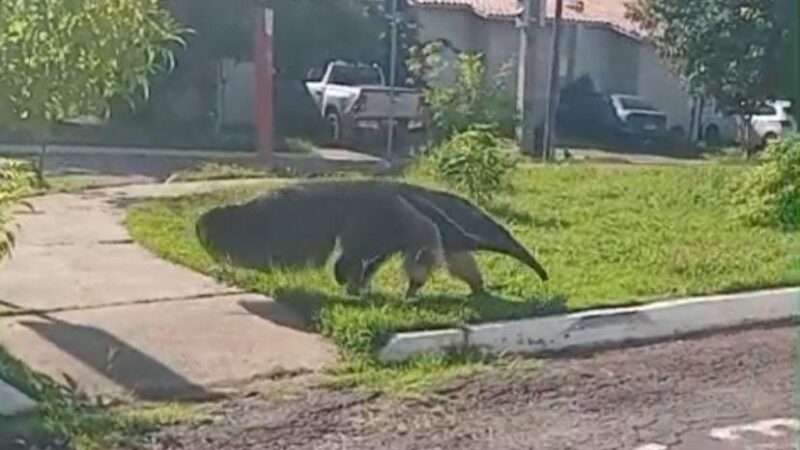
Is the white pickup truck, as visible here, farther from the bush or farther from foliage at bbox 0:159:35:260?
foliage at bbox 0:159:35:260

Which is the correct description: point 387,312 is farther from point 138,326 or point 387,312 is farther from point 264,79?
point 264,79

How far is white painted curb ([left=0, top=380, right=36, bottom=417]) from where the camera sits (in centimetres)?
648

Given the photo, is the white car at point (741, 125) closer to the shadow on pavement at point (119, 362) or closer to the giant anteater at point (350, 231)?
the giant anteater at point (350, 231)

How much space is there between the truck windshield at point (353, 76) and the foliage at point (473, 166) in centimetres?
1393

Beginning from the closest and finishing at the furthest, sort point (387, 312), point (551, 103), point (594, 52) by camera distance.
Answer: point (387, 312) < point (551, 103) < point (594, 52)

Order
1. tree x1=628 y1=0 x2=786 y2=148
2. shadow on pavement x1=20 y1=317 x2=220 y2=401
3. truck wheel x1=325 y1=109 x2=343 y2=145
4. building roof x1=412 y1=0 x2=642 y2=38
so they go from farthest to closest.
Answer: building roof x1=412 y1=0 x2=642 y2=38, tree x1=628 y1=0 x2=786 y2=148, truck wheel x1=325 y1=109 x2=343 y2=145, shadow on pavement x1=20 y1=317 x2=220 y2=401

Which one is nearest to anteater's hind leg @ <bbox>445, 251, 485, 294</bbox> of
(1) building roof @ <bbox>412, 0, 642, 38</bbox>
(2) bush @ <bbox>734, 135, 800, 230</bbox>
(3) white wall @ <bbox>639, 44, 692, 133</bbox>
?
(2) bush @ <bbox>734, 135, 800, 230</bbox>

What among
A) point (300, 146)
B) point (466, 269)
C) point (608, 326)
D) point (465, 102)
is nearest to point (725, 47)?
point (300, 146)

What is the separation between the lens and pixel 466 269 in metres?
9.12

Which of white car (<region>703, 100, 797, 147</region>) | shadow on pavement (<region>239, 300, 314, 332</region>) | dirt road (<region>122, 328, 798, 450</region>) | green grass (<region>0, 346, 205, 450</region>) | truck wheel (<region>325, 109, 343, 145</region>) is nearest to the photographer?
green grass (<region>0, 346, 205, 450</region>)

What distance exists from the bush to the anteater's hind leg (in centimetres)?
482

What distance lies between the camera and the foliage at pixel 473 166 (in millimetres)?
13883

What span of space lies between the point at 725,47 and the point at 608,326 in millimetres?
20645

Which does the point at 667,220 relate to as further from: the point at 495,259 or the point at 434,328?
the point at 434,328
